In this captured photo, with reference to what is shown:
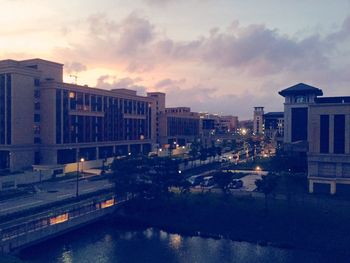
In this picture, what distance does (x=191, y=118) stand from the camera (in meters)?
172

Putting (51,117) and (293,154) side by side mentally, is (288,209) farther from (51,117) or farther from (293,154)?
(51,117)

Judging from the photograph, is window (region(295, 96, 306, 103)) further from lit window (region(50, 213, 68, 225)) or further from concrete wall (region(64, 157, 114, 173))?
lit window (region(50, 213, 68, 225))

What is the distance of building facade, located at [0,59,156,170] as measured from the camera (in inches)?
3125

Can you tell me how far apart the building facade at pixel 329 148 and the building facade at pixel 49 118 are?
53.9 metres

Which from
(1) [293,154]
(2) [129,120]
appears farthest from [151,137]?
(1) [293,154]

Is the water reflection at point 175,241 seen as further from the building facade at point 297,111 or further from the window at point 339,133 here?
the building facade at point 297,111

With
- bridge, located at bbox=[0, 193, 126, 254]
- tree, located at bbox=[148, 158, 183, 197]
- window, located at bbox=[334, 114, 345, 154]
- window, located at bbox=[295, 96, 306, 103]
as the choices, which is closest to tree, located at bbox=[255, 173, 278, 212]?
tree, located at bbox=[148, 158, 183, 197]

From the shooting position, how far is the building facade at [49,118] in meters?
79.4

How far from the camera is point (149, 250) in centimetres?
4388

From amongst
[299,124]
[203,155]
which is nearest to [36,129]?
[203,155]

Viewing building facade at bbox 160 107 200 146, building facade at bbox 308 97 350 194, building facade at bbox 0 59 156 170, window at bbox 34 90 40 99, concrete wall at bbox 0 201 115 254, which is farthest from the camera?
building facade at bbox 160 107 200 146

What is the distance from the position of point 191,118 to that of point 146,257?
436ft

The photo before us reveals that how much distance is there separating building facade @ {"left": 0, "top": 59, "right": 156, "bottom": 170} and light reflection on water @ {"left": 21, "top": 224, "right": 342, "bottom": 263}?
131ft

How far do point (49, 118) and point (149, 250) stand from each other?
52323 mm
